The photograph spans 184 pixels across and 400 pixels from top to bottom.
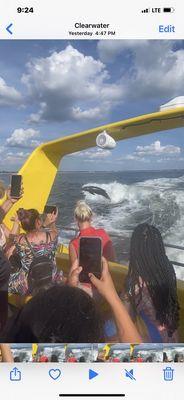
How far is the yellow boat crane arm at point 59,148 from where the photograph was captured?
1729 millimetres

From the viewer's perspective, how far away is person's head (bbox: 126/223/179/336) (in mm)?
1748

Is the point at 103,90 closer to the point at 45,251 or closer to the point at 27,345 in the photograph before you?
the point at 45,251

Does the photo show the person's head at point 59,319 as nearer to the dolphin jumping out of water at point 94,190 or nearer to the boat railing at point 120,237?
the boat railing at point 120,237

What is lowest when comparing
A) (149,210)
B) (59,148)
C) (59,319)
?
(59,319)

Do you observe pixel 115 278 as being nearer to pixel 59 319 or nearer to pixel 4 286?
pixel 59 319

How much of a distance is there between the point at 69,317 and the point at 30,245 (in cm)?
28

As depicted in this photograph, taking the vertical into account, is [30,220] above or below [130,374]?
above

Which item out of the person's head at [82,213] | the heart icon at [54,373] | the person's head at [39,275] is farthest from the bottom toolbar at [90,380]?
the person's head at [82,213]

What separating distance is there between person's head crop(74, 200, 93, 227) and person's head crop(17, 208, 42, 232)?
13 centimetres

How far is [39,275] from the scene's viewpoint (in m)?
1.76

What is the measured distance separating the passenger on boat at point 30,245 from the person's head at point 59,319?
0.06 m

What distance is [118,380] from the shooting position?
1.77m

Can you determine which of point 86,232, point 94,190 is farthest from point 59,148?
point 86,232
